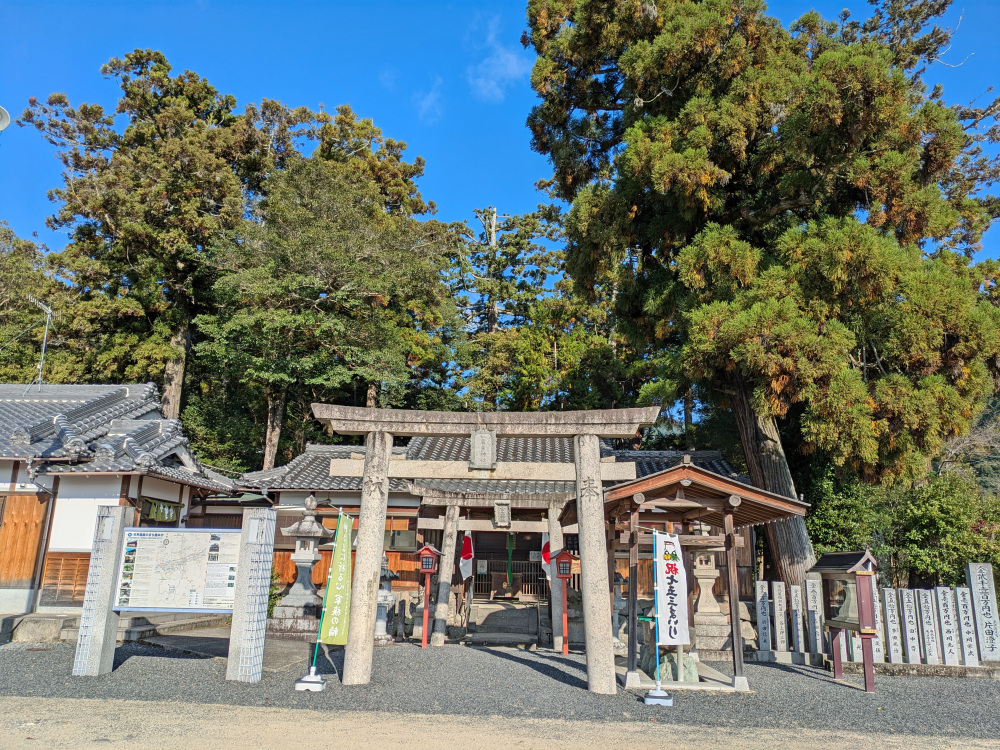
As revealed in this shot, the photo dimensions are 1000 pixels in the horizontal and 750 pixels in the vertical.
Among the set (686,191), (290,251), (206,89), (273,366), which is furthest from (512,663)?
(206,89)

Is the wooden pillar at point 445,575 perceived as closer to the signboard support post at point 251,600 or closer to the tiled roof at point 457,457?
the tiled roof at point 457,457

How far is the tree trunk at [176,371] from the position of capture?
20.5m

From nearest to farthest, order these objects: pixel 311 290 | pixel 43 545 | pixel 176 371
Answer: pixel 43 545
pixel 311 290
pixel 176 371

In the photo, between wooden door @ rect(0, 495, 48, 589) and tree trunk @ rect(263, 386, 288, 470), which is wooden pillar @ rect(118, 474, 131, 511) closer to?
wooden door @ rect(0, 495, 48, 589)

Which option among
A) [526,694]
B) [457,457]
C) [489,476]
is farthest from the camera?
[457,457]

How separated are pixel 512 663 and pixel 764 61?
11.4 metres

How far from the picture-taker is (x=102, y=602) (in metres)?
6.71

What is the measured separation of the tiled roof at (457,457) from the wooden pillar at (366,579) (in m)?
7.21

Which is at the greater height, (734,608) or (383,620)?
(734,608)

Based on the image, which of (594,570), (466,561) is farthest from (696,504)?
(466,561)

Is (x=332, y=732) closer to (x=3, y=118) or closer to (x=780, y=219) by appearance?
(x=3, y=118)

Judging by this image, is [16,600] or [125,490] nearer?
[16,600]

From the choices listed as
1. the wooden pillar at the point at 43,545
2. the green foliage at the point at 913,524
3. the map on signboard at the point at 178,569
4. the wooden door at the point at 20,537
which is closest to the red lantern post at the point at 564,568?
the map on signboard at the point at 178,569

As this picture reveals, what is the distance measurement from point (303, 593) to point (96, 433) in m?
5.42
